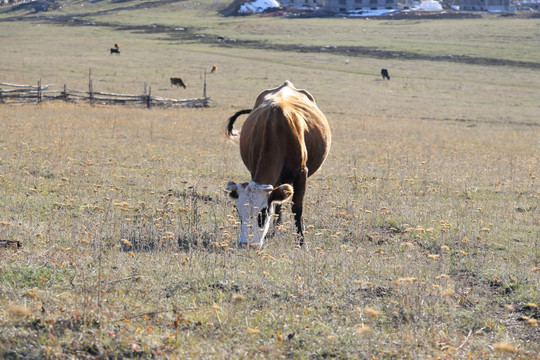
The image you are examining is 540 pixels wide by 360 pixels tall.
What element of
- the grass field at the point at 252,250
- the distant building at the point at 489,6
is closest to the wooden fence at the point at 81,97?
the grass field at the point at 252,250

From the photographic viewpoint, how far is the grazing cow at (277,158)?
7.25m

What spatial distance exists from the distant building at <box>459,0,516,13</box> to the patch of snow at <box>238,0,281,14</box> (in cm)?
3696

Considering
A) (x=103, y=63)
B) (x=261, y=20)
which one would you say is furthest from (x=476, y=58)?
(x=261, y=20)

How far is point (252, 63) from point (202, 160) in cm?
3945

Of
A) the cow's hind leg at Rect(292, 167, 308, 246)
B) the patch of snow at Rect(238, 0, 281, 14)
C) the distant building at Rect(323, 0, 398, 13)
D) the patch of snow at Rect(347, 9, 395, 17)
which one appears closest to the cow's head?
the cow's hind leg at Rect(292, 167, 308, 246)

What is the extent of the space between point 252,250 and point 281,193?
2.62 feet

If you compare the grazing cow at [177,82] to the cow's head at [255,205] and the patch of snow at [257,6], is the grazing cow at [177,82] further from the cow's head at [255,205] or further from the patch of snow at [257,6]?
the patch of snow at [257,6]

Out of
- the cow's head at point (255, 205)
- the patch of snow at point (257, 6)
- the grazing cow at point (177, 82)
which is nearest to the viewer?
the cow's head at point (255, 205)

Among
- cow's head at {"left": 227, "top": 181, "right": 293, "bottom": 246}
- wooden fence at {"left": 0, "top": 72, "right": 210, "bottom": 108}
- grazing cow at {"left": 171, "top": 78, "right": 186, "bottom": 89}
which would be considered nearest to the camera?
cow's head at {"left": 227, "top": 181, "right": 293, "bottom": 246}

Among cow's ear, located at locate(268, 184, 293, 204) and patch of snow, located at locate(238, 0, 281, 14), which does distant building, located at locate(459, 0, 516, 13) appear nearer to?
patch of snow, located at locate(238, 0, 281, 14)

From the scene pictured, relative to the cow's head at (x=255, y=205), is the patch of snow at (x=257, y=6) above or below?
above

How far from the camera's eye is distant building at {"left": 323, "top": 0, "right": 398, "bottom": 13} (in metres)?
115

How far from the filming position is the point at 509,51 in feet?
212

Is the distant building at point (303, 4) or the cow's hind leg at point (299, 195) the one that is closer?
the cow's hind leg at point (299, 195)
